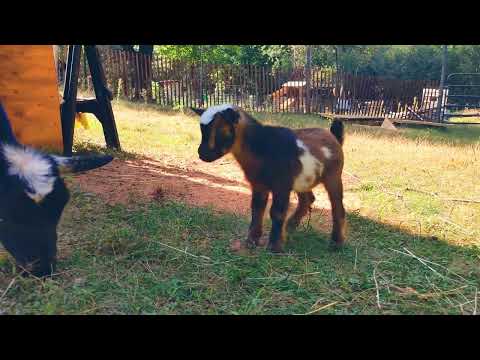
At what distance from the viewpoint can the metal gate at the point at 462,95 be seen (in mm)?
14422

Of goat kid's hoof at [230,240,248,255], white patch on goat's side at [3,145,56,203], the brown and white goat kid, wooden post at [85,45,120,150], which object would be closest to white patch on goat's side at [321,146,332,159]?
the brown and white goat kid

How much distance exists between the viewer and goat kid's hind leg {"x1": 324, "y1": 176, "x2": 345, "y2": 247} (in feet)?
13.7

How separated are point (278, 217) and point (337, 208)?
67cm

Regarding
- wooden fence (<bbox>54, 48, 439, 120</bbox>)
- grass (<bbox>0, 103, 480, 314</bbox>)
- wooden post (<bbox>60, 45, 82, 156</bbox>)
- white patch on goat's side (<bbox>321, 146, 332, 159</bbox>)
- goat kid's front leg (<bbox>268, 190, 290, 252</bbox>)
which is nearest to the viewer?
grass (<bbox>0, 103, 480, 314</bbox>)

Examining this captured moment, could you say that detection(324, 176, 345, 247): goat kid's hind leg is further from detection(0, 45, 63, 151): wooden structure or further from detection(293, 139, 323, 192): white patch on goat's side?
detection(0, 45, 63, 151): wooden structure

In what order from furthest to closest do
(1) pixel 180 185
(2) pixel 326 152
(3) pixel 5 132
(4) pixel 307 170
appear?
(1) pixel 180 185
(2) pixel 326 152
(4) pixel 307 170
(3) pixel 5 132

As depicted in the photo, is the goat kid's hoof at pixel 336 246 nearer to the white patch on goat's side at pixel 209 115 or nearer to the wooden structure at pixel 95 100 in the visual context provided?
the white patch on goat's side at pixel 209 115

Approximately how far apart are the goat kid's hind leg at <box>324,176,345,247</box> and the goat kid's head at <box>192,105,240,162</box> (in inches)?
45.0

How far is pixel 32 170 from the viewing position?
305 centimetres

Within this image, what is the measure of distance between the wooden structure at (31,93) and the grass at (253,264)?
1.33 metres

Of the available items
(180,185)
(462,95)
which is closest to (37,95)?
(180,185)

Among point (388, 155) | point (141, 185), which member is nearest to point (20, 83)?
point (141, 185)

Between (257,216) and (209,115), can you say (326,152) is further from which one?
(209,115)

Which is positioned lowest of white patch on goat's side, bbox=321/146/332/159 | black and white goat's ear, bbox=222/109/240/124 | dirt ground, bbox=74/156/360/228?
dirt ground, bbox=74/156/360/228
